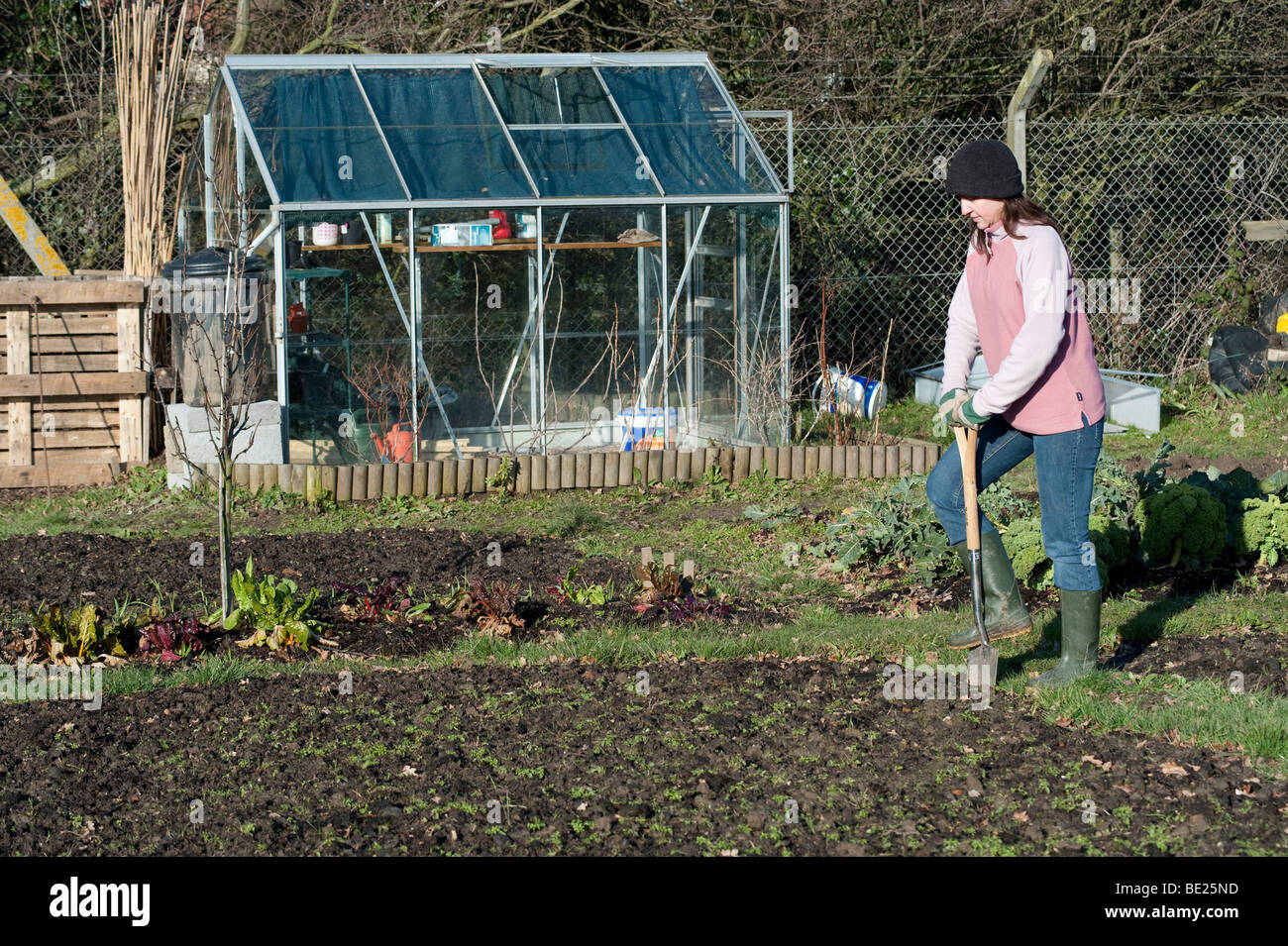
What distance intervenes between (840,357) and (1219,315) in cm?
347

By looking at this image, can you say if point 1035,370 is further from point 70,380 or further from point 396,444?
point 70,380

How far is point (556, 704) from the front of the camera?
4.65 m

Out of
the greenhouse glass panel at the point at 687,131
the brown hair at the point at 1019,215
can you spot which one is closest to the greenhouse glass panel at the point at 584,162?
the greenhouse glass panel at the point at 687,131

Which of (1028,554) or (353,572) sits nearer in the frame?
(1028,554)

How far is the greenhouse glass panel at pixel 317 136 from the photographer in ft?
30.9

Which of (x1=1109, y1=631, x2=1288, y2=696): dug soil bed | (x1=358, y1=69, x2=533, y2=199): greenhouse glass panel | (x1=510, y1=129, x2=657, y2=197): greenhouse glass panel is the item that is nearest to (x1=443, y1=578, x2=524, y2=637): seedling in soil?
(x1=1109, y1=631, x2=1288, y2=696): dug soil bed

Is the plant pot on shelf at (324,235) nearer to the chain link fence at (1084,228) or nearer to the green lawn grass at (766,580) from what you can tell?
the green lawn grass at (766,580)

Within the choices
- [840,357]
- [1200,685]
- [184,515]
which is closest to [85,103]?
[184,515]

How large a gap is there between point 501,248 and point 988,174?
6059mm

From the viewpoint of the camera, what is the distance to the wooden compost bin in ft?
32.0

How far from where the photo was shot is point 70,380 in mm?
A: 9867

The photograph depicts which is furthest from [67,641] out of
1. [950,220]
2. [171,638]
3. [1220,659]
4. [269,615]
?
[950,220]

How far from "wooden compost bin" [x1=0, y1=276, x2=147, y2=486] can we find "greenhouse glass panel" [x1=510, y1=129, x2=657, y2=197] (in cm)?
303
